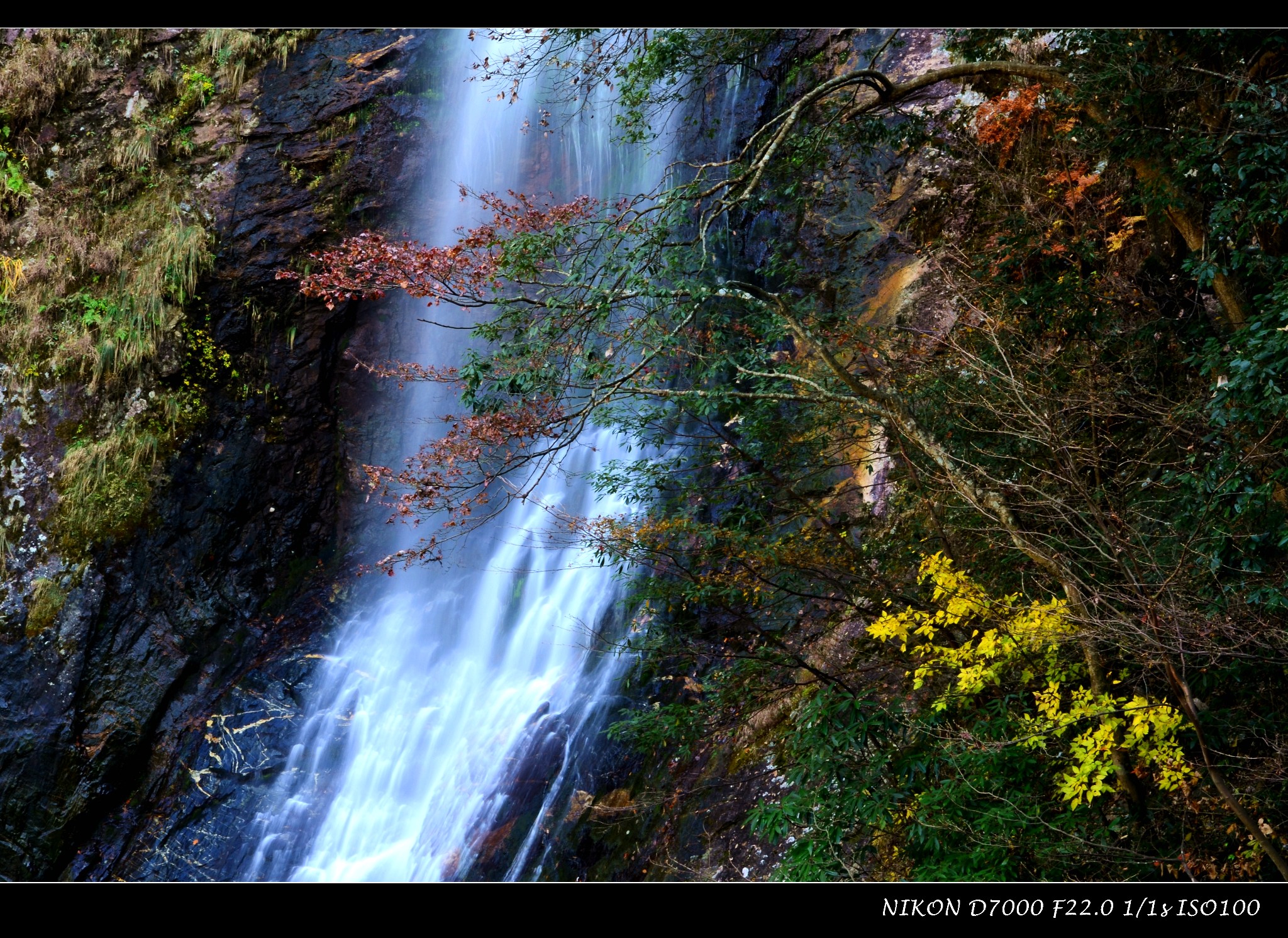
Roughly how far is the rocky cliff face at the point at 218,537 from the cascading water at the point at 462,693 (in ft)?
1.85

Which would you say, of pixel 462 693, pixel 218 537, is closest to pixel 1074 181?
pixel 462 693

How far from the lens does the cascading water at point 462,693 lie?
715 centimetres

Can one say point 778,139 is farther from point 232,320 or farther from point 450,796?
point 232,320

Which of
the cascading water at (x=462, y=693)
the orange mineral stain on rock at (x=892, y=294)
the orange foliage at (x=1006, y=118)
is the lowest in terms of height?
the cascading water at (x=462, y=693)

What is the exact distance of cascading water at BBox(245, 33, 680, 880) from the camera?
281 inches

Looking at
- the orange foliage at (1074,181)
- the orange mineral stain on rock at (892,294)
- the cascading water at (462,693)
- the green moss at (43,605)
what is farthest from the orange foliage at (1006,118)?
the green moss at (43,605)

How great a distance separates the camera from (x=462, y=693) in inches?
327

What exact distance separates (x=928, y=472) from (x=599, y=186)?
718 cm

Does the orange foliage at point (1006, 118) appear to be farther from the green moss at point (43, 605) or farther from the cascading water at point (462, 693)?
the green moss at point (43, 605)

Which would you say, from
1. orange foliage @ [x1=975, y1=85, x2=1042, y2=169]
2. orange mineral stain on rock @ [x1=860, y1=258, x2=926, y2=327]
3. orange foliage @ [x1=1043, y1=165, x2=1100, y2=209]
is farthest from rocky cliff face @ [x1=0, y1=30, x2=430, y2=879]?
orange foliage @ [x1=1043, y1=165, x2=1100, y2=209]

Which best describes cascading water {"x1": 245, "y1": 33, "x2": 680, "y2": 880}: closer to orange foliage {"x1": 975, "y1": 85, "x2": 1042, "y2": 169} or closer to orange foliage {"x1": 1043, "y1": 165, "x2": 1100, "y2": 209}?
orange foliage {"x1": 975, "y1": 85, "x2": 1042, "y2": 169}

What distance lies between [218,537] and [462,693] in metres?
3.34
